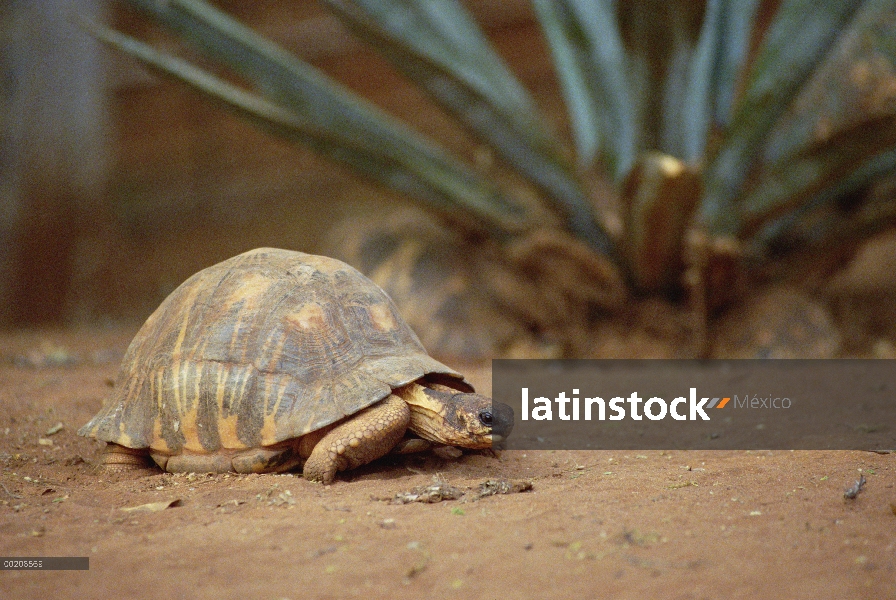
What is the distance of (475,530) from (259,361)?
0.84m

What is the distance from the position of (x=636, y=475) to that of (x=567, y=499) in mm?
337

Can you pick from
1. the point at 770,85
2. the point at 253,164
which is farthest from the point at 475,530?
the point at 253,164

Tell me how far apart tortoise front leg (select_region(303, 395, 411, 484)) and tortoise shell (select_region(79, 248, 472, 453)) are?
0.04 m

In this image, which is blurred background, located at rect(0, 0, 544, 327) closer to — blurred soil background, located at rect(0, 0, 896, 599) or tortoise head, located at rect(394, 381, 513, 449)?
blurred soil background, located at rect(0, 0, 896, 599)

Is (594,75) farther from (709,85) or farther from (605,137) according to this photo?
(709,85)

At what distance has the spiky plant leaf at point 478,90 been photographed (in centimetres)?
362

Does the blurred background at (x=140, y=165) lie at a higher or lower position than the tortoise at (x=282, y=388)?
higher

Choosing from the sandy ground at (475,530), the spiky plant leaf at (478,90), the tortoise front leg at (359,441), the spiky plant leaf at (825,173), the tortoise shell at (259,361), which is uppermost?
the spiky plant leaf at (478,90)

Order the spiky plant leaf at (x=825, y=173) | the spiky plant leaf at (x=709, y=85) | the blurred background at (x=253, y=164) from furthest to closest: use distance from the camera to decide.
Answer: the blurred background at (x=253, y=164) → the spiky plant leaf at (x=709, y=85) → the spiky plant leaf at (x=825, y=173)

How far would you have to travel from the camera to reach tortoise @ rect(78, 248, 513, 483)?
2012 millimetres

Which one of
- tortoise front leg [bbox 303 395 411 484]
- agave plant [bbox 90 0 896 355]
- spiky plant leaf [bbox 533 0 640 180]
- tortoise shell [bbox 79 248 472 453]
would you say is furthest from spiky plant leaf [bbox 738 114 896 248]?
tortoise front leg [bbox 303 395 411 484]

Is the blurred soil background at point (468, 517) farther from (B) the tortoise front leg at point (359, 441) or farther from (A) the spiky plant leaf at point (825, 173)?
(A) the spiky plant leaf at point (825, 173)

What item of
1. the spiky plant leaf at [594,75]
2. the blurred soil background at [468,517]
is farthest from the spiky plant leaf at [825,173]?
the spiky plant leaf at [594,75]

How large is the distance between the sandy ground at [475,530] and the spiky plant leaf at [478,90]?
188 cm
